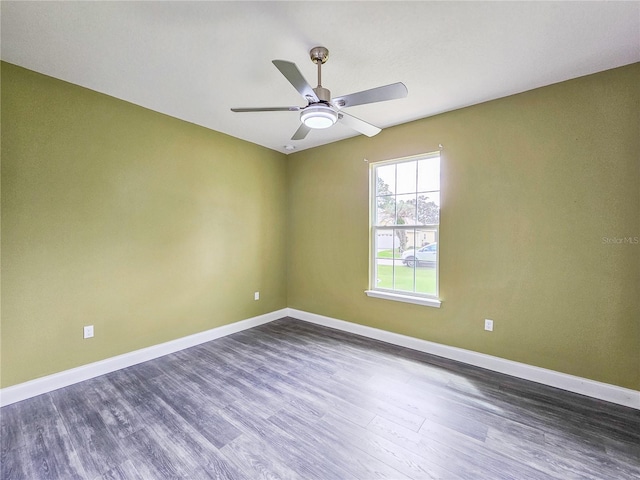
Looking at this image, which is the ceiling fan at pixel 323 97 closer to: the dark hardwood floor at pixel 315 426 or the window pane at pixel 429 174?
the window pane at pixel 429 174

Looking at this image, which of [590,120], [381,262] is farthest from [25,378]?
[590,120]

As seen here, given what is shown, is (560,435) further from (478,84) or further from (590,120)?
(478,84)

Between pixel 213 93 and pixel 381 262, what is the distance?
2704 mm

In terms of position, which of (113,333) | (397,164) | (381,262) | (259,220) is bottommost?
(113,333)

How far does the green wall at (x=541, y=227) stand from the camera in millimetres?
2123

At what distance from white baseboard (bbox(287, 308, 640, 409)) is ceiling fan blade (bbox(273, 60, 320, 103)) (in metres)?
2.81

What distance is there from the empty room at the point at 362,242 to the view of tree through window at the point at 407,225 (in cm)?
3

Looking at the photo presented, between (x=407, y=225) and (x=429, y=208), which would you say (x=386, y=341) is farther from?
(x=429, y=208)

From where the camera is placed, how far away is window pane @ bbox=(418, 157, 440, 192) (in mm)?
3068

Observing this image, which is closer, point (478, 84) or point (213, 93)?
point (478, 84)

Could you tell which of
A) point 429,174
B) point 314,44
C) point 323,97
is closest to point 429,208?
point 429,174

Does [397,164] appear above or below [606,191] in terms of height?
above

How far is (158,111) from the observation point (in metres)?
2.95

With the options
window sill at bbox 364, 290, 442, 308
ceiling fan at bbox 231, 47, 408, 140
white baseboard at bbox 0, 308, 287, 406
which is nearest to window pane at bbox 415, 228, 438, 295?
window sill at bbox 364, 290, 442, 308
